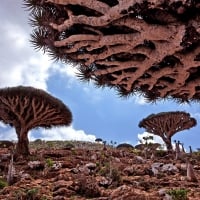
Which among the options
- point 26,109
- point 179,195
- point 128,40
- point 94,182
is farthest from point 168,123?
point 128,40

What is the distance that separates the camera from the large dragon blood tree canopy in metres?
5.02

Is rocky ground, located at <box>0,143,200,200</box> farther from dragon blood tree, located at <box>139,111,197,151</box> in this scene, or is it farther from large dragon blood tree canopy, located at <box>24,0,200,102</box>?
dragon blood tree, located at <box>139,111,197,151</box>

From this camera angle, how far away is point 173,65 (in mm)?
5961

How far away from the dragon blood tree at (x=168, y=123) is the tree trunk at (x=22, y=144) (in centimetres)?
739

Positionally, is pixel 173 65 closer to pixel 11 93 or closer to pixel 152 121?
pixel 11 93

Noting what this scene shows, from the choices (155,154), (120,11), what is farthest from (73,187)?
(155,154)

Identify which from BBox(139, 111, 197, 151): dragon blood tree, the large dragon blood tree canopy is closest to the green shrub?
the large dragon blood tree canopy

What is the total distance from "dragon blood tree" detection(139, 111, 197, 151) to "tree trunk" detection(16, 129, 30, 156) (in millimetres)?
7387

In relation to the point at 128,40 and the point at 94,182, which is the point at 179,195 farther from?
the point at 128,40

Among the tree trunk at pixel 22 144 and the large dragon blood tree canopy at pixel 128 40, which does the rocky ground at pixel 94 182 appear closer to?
the tree trunk at pixel 22 144

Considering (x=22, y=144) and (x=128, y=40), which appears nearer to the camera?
(x=128, y=40)

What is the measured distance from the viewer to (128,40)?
5.39 m

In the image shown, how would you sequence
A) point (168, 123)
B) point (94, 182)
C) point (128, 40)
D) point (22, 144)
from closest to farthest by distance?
point (128, 40), point (94, 182), point (22, 144), point (168, 123)

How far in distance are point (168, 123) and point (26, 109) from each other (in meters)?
7.78
